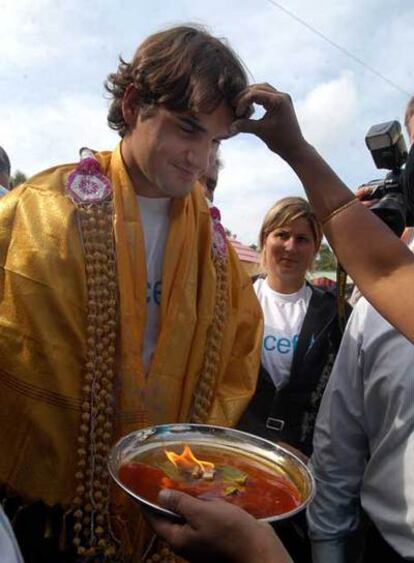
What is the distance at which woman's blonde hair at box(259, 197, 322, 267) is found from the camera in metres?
2.95

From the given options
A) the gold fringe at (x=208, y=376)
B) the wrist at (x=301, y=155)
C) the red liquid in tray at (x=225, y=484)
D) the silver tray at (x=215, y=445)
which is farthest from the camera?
the gold fringe at (x=208, y=376)

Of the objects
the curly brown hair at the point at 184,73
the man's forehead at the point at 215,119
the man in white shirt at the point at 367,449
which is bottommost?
the man in white shirt at the point at 367,449

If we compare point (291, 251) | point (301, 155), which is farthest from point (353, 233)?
point (291, 251)

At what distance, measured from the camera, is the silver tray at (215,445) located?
107cm

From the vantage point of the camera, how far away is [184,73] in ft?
5.57

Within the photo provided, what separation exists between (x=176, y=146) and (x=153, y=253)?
344 mm

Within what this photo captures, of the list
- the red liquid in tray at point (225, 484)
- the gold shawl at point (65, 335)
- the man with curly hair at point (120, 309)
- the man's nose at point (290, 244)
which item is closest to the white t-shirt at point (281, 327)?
the man's nose at point (290, 244)

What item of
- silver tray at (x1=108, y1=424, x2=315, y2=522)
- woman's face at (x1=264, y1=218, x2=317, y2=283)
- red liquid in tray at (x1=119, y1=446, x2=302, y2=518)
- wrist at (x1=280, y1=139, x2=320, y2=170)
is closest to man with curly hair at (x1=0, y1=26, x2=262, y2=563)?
silver tray at (x1=108, y1=424, x2=315, y2=522)

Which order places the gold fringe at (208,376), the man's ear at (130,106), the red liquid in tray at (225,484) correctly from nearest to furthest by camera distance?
the red liquid in tray at (225,484) < the gold fringe at (208,376) < the man's ear at (130,106)

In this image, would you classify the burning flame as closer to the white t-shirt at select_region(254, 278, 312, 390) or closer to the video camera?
the video camera

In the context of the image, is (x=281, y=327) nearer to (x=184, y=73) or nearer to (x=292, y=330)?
(x=292, y=330)

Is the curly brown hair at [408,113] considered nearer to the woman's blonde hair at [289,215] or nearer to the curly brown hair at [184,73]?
the curly brown hair at [184,73]

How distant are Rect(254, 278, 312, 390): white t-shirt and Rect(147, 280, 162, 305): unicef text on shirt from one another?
1116 millimetres

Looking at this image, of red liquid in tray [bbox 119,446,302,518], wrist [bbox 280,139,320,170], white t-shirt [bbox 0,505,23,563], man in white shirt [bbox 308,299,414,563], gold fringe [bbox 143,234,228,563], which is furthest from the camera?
gold fringe [bbox 143,234,228,563]
